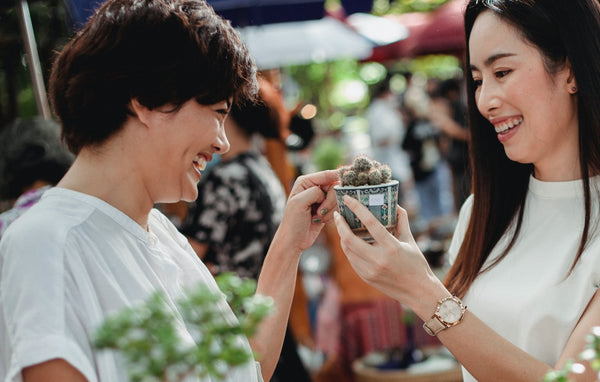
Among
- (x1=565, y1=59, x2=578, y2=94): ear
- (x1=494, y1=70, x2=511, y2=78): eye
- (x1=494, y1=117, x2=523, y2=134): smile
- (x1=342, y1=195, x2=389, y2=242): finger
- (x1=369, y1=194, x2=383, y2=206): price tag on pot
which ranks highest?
(x1=494, y1=70, x2=511, y2=78): eye

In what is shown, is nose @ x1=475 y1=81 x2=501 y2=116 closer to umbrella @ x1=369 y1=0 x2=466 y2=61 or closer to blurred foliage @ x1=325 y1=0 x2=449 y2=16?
umbrella @ x1=369 y1=0 x2=466 y2=61

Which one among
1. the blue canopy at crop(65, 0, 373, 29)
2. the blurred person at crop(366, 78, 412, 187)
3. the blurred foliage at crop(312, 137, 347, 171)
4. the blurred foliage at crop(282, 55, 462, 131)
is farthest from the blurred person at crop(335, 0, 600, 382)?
the blurred foliage at crop(282, 55, 462, 131)

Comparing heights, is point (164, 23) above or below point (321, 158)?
above

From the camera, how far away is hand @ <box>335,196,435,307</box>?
1479 mm

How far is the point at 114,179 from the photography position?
1344 millimetres

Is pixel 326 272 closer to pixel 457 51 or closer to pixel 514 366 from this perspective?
pixel 514 366

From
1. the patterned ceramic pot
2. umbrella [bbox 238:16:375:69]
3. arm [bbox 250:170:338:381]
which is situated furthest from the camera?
umbrella [bbox 238:16:375:69]

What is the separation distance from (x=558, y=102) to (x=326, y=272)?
12.4 feet

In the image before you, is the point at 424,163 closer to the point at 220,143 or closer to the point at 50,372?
the point at 220,143

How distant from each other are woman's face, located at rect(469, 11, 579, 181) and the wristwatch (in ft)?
1.83

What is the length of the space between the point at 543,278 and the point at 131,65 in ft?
4.35

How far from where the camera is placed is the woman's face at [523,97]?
1.66m

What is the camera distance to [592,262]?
5.13 ft

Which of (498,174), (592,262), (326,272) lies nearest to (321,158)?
(326,272)
